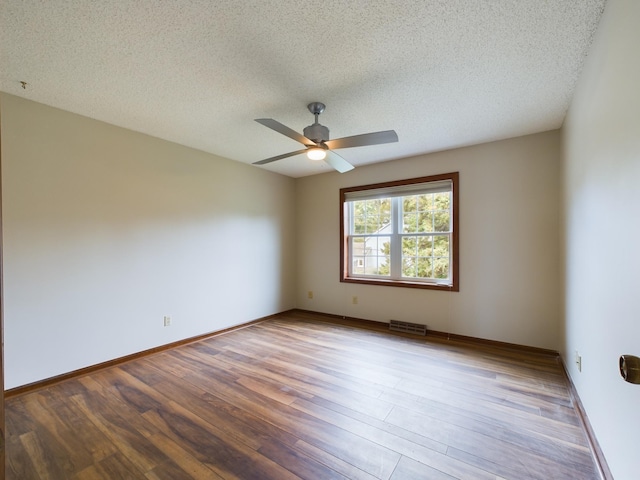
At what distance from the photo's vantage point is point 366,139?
2.47m

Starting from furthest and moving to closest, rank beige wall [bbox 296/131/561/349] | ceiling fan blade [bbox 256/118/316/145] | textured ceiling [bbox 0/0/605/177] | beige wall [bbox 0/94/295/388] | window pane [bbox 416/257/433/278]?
window pane [bbox 416/257/433/278], beige wall [bbox 296/131/561/349], beige wall [bbox 0/94/295/388], ceiling fan blade [bbox 256/118/316/145], textured ceiling [bbox 0/0/605/177]

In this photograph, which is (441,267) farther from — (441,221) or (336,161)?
(336,161)

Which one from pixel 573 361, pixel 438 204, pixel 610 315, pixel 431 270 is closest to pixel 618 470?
pixel 610 315

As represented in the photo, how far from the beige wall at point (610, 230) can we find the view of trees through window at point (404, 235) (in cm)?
166

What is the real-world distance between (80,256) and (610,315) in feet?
13.1

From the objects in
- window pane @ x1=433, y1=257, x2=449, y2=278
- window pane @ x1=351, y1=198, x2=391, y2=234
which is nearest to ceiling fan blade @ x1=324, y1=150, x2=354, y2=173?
window pane @ x1=351, y1=198, x2=391, y2=234

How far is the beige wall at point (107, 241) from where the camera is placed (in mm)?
2529

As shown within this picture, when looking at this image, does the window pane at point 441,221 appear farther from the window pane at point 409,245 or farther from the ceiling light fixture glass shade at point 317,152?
the ceiling light fixture glass shade at point 317,152

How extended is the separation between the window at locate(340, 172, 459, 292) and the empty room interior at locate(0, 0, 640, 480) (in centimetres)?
4

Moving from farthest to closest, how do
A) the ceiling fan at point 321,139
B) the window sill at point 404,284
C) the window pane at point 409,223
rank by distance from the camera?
the window pane at point 409,223 → the window sill at point 404,284 → the ceiling fan at point 321,139

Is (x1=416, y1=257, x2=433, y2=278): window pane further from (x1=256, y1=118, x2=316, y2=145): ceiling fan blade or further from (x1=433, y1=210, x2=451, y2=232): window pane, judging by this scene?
(x1=256, y1=118, x2=316, y2=145): ceiling fan blade

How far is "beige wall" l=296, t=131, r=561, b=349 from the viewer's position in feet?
10.7

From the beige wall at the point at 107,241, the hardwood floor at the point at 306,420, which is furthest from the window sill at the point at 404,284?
the beige wall at the point at 107,241

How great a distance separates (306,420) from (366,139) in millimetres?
2158
